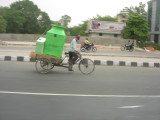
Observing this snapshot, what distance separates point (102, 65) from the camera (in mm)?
12633

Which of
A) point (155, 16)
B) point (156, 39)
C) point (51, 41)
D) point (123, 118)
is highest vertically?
point (155, 16)

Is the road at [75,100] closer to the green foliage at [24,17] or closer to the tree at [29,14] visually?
the green foliage at [24,17]

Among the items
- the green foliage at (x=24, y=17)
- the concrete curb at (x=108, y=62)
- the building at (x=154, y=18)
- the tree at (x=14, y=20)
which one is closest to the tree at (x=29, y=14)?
the green foliage at (x=24, y=17)

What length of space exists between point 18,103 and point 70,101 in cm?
112

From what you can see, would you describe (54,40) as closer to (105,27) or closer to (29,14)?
(105,27)

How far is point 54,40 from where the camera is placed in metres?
8.61

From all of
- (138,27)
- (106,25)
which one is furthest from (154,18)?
(138,27)

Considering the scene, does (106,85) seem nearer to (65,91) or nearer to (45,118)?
(65,91)

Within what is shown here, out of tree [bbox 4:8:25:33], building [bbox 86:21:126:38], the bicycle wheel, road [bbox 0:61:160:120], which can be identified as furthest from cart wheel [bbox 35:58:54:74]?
tree [bbox 4:8:25:33]

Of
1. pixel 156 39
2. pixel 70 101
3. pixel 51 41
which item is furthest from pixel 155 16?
pixel 70 101

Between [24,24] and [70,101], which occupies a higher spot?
[24,24]

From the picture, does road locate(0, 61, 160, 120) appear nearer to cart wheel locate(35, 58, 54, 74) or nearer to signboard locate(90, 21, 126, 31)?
cart wheel locate(35, 58, 54, 74)

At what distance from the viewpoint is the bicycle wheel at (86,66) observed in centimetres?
927

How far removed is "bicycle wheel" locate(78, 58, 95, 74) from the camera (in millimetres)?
9266
